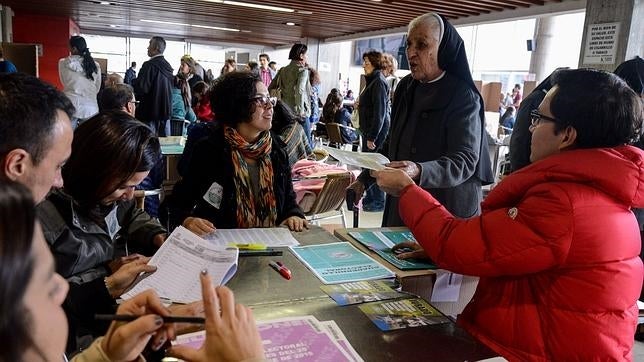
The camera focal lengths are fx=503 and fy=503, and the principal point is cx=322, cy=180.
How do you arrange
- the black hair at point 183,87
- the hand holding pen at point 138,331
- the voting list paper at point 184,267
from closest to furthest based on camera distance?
the hand holding pen at point 138,331 < the voting list paper at point 184,267 < the black hair at point 183,87

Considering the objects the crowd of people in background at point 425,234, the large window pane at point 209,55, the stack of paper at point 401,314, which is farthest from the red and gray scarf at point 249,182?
the large window pane at point 209,55

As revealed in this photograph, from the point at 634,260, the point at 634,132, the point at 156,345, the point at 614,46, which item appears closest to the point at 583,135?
the point at 634,132

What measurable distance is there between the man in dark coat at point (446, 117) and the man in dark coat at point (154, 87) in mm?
4754

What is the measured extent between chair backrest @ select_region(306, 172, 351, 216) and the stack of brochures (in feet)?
7.11

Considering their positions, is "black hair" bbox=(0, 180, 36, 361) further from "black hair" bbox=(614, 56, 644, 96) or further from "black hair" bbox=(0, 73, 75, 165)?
"black hair" bbox=(614, 56, 644, 96)

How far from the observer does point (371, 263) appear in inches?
67.2

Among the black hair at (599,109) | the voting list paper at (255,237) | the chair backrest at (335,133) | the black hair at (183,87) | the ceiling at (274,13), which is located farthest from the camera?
the chair backrest at (335,133)

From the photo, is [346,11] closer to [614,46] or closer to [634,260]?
[614,46]

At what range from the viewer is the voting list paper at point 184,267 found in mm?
1391

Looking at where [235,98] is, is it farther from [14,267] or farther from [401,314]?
[14,267]

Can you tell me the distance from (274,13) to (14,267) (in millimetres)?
10467

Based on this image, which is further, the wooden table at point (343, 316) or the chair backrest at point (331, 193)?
the chair backrest at point (331, 193)

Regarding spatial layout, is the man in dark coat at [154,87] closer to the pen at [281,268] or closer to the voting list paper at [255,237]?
the voting list paper at [255,237]

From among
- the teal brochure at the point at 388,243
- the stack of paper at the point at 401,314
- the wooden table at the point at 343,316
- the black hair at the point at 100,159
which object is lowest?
the wooden table at the point at 343,316
